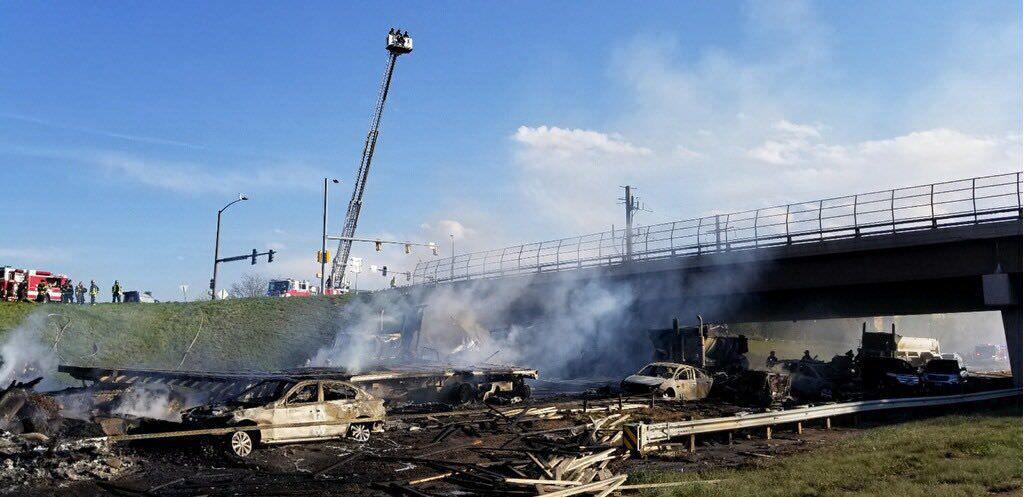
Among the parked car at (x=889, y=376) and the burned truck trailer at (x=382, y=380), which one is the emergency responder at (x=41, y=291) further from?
the parked car at (x=889, y=376)

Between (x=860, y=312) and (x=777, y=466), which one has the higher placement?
(x=860, y=312)

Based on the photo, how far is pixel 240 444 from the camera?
1241 centimetres

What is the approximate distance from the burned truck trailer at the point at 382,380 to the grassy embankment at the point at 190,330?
49.4ft

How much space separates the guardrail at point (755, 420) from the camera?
1309cm

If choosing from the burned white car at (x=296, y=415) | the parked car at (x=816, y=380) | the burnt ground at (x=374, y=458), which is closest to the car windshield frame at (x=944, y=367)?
the parked car at (x=816, y=380)

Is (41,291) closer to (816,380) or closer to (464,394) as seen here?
(464,394)

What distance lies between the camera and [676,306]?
3625cm

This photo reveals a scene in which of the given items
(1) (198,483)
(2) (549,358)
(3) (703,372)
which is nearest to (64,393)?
(1) (198,483)

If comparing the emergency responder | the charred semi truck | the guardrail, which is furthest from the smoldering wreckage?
the emergency responder

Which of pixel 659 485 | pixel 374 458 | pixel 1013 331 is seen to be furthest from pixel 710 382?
pixel 659 485

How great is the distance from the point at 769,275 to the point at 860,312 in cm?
404

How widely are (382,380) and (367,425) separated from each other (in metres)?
5.22

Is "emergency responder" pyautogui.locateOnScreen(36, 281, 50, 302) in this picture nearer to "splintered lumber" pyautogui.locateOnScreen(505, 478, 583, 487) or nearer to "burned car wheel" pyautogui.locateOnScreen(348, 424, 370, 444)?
"burned car wheel" pyautogui.locateOnScreen(348, 424, 370, 444)

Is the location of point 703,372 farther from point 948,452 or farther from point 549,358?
point 549,358
